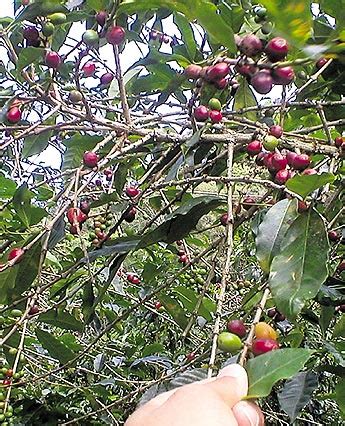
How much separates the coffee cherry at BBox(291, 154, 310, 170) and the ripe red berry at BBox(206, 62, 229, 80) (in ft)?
0.64

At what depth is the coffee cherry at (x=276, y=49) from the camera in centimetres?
84

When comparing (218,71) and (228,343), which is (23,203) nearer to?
(218,71)

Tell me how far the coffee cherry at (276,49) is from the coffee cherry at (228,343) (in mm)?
414

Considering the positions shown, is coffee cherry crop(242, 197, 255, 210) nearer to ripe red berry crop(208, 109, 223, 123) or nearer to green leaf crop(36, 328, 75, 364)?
ripe red berry crop(208, 109, 223, 123)

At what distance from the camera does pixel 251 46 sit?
2.89 feet

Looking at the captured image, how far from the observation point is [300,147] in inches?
45.9

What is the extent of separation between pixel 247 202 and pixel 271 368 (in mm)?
703

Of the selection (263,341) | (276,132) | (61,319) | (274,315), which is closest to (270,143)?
(276,132)

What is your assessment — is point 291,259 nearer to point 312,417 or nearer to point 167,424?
point 167,424

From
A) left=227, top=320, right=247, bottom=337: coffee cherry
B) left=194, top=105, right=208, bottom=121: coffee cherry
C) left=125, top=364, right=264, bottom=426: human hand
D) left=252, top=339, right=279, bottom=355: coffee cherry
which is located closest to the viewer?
left=125, top=364, right=264, bottom=426: human hand

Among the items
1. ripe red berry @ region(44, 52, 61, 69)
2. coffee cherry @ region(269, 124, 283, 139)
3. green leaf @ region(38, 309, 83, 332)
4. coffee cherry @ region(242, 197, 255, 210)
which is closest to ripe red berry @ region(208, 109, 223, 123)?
coffee cherry @ region(269, 124, 283, 139)

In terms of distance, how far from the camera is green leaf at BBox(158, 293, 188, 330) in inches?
61.6

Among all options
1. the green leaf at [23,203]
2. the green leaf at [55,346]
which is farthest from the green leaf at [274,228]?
the green leaf at [55,346]

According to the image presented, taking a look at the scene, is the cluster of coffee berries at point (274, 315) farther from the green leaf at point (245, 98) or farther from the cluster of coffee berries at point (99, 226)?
the cluster of coffee berries at point (99, 226)
